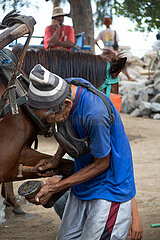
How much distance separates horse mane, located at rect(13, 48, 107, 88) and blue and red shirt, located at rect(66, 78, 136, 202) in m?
0.91

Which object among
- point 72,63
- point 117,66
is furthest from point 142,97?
point 72,63

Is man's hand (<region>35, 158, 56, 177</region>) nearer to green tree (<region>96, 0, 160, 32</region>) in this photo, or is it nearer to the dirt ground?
the dirt ground

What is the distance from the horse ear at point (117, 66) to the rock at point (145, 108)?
740 cm

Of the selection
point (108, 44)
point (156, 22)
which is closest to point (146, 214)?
point (108, 44)

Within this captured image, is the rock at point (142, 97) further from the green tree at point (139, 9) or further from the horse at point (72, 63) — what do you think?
the horse at point (72, 63)

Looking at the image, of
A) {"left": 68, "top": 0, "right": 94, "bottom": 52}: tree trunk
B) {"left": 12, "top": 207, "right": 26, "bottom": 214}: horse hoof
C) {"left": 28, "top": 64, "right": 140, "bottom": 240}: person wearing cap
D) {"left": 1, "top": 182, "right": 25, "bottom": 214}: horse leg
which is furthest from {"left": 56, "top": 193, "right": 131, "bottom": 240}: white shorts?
{"left": 68, "top": 0, "right": 94, "bottom": 52}: tree trunk

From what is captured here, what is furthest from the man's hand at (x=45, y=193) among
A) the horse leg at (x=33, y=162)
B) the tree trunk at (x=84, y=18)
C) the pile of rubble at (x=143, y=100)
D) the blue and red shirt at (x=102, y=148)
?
the pile of rubble at (x=143, y=100)

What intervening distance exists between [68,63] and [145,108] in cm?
762

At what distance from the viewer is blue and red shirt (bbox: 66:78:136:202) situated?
1953 mm

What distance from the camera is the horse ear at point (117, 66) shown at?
307cm

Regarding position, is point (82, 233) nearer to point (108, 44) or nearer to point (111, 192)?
point (111, 192)

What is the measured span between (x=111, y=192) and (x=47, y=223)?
1611 millimetres

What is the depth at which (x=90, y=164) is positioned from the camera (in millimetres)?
2074

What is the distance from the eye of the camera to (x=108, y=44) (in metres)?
9.17
